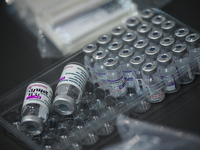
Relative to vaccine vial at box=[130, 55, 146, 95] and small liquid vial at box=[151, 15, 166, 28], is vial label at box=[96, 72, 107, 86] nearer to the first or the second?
vaccine vial at box=[130, 55, 146, 95]

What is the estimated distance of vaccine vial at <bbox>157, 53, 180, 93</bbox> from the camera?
1812 mm

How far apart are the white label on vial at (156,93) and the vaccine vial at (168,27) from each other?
371 mm

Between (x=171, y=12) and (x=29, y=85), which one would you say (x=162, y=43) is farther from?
(x=29, y=85)

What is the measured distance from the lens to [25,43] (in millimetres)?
2430

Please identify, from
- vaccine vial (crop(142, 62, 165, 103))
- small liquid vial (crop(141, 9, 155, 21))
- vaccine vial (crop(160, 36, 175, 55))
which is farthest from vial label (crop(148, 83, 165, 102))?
small liquid vial (crop(141, 9, 155, 21))

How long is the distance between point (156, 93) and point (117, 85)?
18cm

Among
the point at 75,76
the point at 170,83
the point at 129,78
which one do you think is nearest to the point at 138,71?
the point at 129,78

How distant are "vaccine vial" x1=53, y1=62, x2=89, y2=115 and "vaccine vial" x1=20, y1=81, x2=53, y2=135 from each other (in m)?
0.05

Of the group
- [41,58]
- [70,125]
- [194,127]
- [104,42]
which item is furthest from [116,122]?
[41,58]

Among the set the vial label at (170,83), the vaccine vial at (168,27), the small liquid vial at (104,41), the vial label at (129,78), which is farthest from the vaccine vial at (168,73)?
the small liquid vial at (104,41)

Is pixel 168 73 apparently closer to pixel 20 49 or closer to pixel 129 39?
pixel 129 39

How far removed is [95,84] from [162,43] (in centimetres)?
38

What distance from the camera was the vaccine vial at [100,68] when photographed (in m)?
1.93

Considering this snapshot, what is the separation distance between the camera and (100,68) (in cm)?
197
